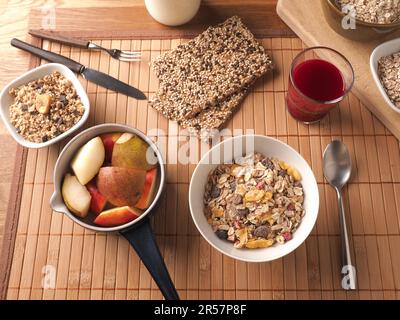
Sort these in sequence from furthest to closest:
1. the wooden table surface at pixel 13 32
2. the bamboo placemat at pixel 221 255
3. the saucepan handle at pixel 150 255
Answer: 1. the wooden table surface at pixel 13 32
2. the bamboo placemat at pixel 221 255
3. the saucepan handle at pixel 150 255

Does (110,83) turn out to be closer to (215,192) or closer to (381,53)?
(215,192)

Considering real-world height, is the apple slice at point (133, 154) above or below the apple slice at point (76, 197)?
above

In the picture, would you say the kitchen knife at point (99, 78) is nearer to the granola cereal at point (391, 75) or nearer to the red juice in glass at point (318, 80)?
the red juice in glass at point (318, 80)

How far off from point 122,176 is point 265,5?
609 mm

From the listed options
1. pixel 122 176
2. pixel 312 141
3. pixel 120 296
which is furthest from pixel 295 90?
pixel 120 296

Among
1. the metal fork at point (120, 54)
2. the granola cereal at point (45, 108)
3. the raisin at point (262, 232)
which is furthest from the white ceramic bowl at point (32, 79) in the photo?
the raisin at point (262, 232)

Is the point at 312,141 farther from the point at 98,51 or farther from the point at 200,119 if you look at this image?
the point at 98,51

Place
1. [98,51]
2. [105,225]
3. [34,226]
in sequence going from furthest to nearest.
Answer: [98,51], [34,226], [105,225]

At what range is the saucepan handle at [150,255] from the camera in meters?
0.82

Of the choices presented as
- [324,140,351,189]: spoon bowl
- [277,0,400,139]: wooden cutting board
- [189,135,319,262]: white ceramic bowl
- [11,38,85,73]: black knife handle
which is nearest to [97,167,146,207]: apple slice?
[189,135,319,262]: white ceramic bowl

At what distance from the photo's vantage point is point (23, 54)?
1092mm

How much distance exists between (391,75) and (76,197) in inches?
30.2

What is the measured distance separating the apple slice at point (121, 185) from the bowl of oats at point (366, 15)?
0.59 metres

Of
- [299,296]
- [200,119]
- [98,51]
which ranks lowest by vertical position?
[299,296]
